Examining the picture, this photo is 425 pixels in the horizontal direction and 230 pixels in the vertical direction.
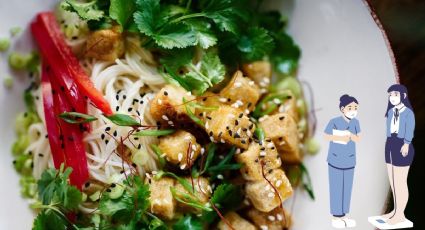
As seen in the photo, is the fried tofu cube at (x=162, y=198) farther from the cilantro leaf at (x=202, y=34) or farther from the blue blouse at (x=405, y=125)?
the blue blouse at (x=405, y=125)

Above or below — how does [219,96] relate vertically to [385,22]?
below

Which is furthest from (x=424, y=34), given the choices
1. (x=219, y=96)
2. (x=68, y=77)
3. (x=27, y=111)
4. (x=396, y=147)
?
(x=27, y=111)

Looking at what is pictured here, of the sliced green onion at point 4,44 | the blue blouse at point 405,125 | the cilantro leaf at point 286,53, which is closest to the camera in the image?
the blue blouse at point 405,125

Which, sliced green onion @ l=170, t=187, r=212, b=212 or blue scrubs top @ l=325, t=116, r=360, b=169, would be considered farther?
sliced green onion @ l=170, t=187, r=212, b=212

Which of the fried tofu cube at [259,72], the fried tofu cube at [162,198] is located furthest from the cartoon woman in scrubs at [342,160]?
the fried tofu cube at [162,198]

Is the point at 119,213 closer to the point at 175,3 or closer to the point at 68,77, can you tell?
the point at 68,77

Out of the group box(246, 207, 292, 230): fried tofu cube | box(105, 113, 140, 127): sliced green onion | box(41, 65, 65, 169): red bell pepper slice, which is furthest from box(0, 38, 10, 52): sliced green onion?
box(246, 207, 292, 230): fried tofu cube

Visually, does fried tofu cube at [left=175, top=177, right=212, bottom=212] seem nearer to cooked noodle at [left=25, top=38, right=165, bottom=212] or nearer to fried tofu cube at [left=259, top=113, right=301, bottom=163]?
cooked noodle at [left=25, top=38, right=165, bottom=212]

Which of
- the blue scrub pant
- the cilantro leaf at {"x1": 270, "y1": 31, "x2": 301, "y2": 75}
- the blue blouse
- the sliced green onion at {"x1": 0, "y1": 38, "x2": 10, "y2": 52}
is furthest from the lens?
the cilantro leaf at {"x1": 270, "y1": 31, "x2": 301, "y2": 75}
